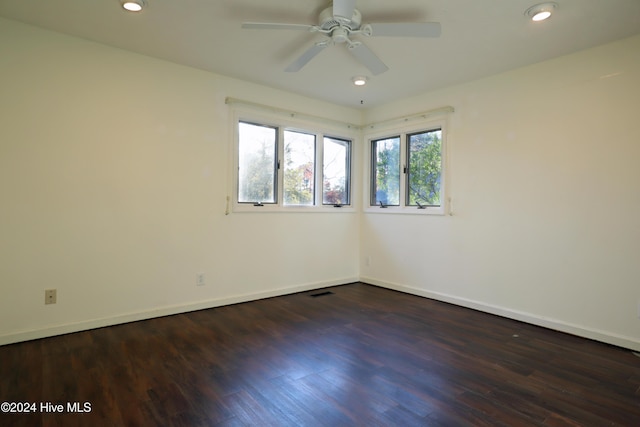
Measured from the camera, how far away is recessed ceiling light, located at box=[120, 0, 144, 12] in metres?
2.27

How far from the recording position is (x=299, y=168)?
4.34 meters

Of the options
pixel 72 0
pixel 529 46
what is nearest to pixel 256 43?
pixel 72 0

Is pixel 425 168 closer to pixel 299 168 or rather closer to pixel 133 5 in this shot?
pixel 299 168

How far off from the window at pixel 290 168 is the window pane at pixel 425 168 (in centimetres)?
96

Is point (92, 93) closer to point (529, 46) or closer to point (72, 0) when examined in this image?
point (72, 0)

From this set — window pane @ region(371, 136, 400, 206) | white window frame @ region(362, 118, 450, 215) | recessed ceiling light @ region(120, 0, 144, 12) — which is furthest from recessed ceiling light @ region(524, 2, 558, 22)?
recessed ceiling light @ region(120, 0, 144, 12)

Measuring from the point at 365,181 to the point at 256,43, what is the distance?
2.53m

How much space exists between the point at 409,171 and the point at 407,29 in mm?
2310

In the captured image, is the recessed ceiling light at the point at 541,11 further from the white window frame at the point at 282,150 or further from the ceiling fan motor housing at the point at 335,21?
the white window frame at the point at 282,150

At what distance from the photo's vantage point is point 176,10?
2.39m

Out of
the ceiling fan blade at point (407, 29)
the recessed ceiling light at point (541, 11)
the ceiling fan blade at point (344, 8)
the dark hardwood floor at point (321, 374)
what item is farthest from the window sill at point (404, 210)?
the ceiling fan blade at point (344, 8)

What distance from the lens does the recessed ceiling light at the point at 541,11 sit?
223cm

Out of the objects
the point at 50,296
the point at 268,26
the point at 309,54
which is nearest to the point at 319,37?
the point at 309,54

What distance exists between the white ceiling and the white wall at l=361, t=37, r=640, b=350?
0.28 metres
